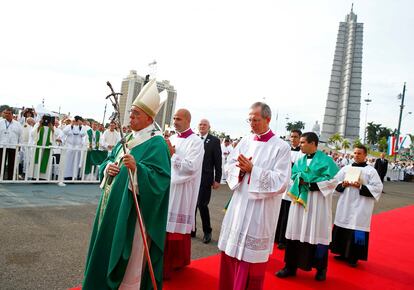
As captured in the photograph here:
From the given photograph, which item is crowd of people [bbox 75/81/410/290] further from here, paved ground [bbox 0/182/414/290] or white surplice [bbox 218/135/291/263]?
paved ground [bbox 0/182/414/290]

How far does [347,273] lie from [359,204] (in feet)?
4.16

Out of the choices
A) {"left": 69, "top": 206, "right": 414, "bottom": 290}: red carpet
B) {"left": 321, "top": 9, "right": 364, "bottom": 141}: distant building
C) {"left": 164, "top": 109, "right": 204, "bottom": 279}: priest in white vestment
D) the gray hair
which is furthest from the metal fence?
{"left": 321, "top": 9, "right": 364, "bottom": 141}: distant building

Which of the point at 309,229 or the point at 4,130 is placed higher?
the point at 4,130

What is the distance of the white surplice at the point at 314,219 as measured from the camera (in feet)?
16.5

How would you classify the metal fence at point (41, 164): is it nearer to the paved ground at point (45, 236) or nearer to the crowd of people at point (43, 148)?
the crowd of people at point (43, 148)

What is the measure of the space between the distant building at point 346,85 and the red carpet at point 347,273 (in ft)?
250

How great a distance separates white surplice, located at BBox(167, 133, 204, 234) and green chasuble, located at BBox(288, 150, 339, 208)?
155 cm

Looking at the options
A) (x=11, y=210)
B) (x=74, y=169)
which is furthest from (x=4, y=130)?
(x=11, y=210)

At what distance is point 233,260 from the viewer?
12.0ft

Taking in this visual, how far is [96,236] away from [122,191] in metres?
0.46

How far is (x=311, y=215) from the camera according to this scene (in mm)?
5141

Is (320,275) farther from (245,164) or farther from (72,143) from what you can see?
(72,143)

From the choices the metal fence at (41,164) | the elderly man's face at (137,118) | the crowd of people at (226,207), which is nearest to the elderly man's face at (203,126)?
the crowd of people at (226,207)

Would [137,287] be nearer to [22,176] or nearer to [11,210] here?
[11,210]
